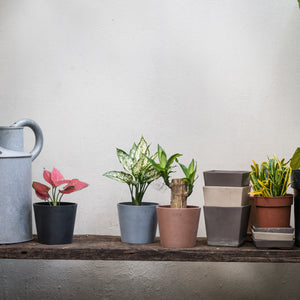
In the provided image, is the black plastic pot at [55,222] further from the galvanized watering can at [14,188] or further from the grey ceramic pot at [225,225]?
the grey ceramic pot at [225,225]

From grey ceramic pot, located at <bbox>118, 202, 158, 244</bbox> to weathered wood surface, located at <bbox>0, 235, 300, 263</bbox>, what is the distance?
46 millimetres

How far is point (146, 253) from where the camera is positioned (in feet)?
3.44

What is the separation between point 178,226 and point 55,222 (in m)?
0.32

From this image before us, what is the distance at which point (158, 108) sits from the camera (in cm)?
143

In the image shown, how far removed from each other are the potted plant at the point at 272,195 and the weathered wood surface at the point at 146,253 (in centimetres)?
8

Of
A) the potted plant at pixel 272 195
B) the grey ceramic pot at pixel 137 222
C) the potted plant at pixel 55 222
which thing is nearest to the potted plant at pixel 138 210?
the grey ceramic pot at pixel 137 222

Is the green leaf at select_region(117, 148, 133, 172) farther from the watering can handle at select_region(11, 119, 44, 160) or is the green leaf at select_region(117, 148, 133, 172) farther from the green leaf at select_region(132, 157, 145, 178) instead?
the watering can handle at select_region(11, 119, 44, 160)

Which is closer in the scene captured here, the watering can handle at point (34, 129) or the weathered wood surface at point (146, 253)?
the weathered wood surface at point (146, 253)

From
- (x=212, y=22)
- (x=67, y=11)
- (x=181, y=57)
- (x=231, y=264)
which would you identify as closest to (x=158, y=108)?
(x=181, y=57)

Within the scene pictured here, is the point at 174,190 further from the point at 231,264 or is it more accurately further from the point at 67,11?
the point at 67,11

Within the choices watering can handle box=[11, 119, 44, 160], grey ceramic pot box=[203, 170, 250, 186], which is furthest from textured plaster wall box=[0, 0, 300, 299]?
grey ceramic pot box=[203, 170, 250, 186]

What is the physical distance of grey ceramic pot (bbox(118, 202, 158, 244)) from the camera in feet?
3.68

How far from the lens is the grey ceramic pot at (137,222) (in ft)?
3.68

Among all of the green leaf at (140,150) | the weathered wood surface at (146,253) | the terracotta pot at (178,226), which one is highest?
the green leaf at (140,150)
